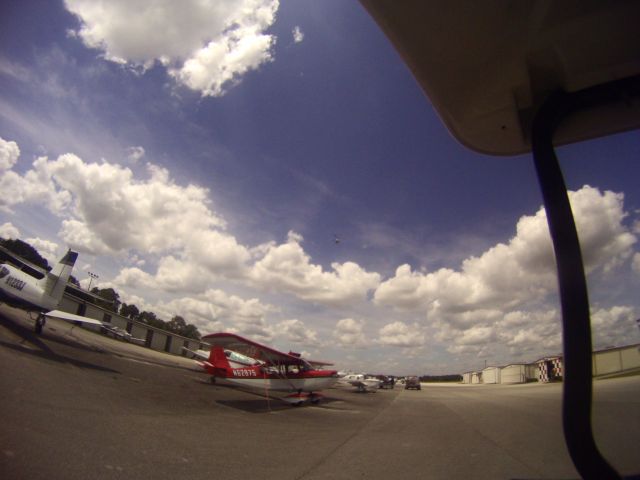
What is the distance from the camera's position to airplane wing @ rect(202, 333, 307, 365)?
1202cm

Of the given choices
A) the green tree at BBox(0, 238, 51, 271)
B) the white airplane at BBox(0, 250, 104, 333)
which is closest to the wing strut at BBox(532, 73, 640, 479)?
the white airplane at BBox(0, 250, 104, 333)

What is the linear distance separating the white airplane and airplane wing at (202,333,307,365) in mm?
10917

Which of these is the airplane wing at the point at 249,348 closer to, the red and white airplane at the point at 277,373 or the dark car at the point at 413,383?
the red and white airplane at the point at 277,373

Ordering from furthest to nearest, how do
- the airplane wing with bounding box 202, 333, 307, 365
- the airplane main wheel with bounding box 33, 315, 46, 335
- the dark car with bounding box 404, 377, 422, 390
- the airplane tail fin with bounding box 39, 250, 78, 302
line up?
the dark car with bounding box 404, 377, 422, 390, the airplane tail fin with bounding box 39, 250, 78, 302, the airplane main wheel with bounding box 33, 315, 46, 335, the airplane wing with bounding box 202, 333, 307, 365

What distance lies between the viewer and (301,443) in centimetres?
509

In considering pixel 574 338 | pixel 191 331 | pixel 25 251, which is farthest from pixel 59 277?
pixel 191 331

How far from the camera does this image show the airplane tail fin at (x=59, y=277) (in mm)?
16422

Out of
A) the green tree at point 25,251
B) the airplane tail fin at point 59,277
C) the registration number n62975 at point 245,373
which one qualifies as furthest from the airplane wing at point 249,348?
the green tree at point 25,251

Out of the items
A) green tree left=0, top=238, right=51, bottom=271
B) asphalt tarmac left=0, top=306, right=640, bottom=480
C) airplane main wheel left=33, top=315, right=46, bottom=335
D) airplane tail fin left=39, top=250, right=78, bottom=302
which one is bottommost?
asphalt tarmac left=0, top=306, right=640, bottom=480

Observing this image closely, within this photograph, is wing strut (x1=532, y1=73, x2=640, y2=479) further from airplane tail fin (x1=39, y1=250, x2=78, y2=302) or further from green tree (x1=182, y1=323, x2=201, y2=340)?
green tree (x1=182, y1=323, x2=201, y2=340)

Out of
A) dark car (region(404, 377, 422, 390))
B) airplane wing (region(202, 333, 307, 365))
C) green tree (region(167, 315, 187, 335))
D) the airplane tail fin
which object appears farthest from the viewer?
green tree (region(167, 315, 187, 335))

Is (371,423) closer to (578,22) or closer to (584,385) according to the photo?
(584,385)

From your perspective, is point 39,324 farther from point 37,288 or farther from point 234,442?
point 234,442

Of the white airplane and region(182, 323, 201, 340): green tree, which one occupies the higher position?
the white airplane
